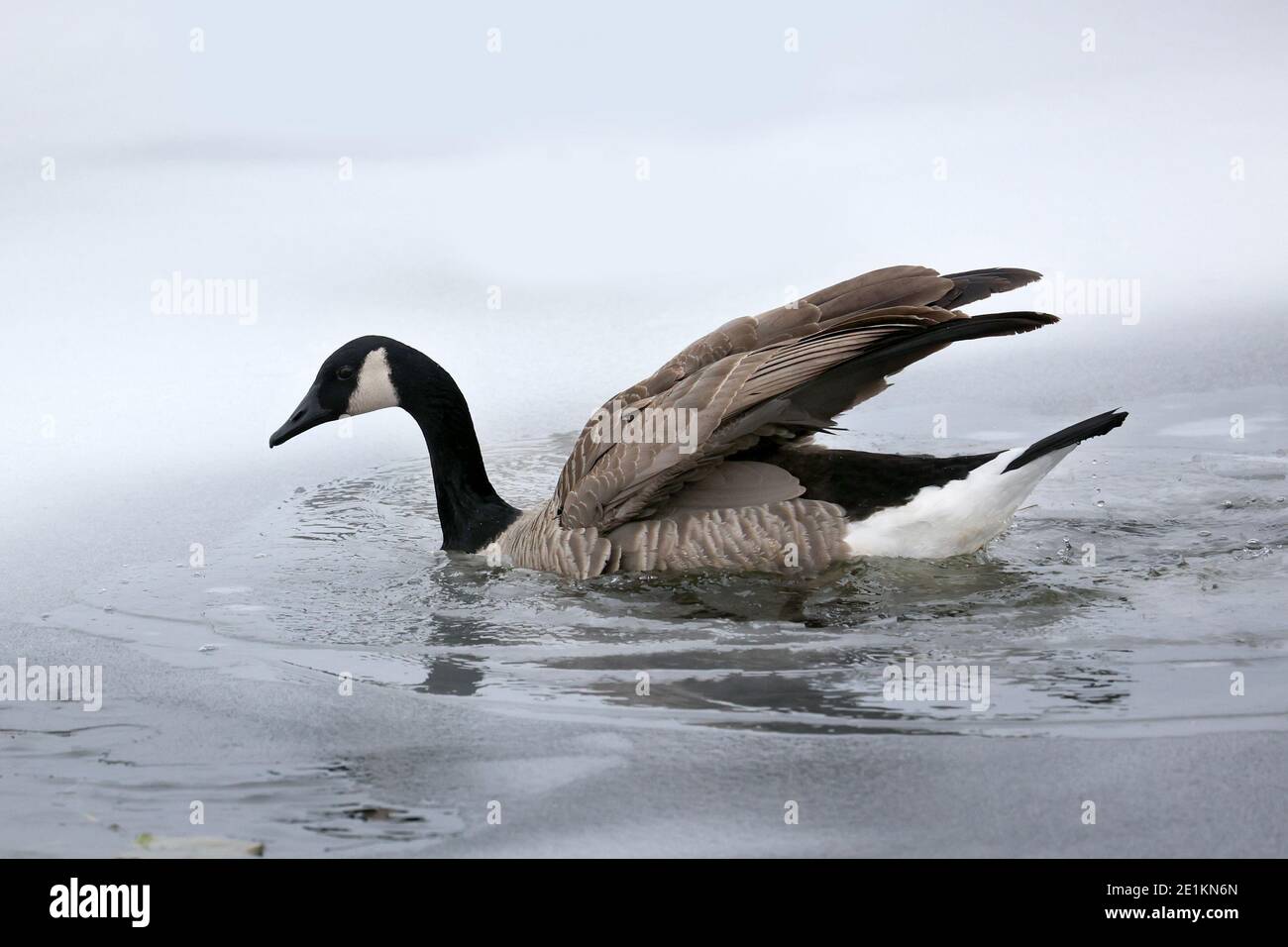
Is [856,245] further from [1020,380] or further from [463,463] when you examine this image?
[463,463]

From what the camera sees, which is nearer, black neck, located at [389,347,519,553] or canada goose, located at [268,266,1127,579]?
canada goose, located at [268,266,1127,579]

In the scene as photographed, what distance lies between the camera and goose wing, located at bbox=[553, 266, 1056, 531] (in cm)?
479

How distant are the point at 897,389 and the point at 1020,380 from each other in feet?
1.95

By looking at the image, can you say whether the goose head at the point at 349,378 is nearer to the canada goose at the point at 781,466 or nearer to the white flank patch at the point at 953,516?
the canada goose at the point at 781,466

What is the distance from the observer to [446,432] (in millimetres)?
5734

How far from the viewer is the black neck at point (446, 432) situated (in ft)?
18.6

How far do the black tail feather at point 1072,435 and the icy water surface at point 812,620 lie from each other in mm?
378

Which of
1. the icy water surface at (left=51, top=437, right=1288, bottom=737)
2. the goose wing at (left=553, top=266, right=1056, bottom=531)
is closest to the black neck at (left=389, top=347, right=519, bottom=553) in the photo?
the icy water surface at (left=51, top=437, right=1288, bottom=737)

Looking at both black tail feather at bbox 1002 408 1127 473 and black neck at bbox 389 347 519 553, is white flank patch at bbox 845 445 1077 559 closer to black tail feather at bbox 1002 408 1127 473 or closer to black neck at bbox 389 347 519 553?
black tail feather at bbox 1002 408 1127 473

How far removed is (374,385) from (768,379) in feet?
5.59

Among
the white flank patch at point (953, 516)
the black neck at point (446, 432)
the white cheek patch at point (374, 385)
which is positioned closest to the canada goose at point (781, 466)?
the white flank patch at point (953, 516)

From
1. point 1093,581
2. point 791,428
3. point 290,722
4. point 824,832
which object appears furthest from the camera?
point 791,428

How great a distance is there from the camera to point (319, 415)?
575 cm

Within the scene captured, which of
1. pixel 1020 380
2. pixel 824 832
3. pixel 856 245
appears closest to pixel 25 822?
pixel 824 832
